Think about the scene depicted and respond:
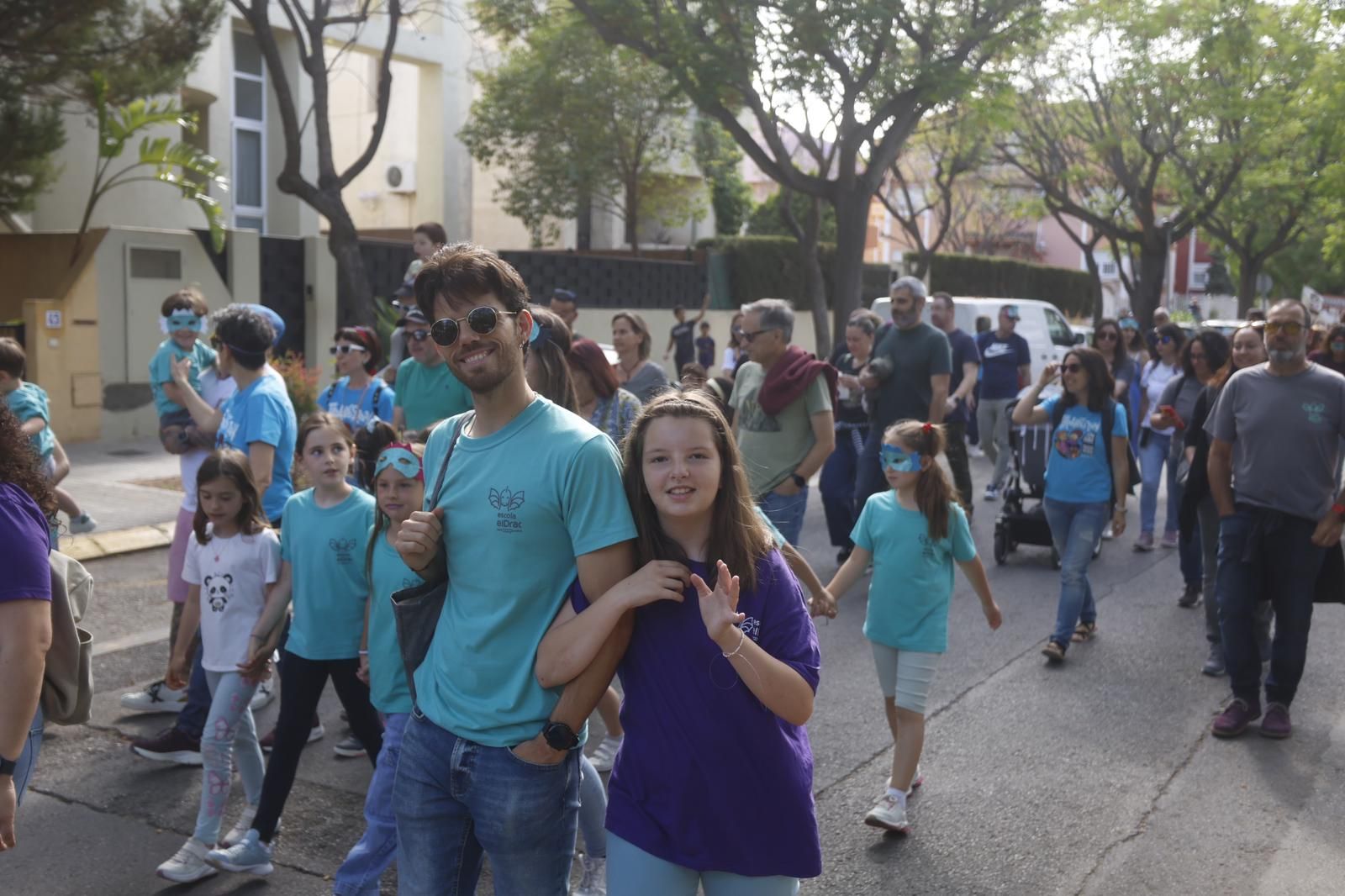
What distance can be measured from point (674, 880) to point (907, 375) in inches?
264

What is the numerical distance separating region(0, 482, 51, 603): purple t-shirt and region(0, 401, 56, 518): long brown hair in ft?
0.11

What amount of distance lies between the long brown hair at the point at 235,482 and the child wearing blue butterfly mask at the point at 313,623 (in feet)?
0.58

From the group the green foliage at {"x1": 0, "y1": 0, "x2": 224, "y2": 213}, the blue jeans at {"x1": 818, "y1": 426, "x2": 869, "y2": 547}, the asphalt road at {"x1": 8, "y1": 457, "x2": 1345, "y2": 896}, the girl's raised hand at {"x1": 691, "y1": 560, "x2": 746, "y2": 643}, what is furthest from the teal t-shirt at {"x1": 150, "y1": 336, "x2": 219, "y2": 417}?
the green foliage at {"x1": 0, "y1": 0, "x2": 224, "y2": 213}

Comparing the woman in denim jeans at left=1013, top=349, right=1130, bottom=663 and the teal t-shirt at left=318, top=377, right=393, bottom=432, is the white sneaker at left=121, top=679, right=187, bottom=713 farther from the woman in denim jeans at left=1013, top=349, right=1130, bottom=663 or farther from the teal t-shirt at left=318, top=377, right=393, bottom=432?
the woman in denim jeans at left=1013, top=349, right=1130, bottom=663

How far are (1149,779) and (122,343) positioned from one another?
13683 millimetres

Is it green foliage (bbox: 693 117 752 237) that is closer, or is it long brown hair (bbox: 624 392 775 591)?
long brown hair (bbox: 624 392 775 591)

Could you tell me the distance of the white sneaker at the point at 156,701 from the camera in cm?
612

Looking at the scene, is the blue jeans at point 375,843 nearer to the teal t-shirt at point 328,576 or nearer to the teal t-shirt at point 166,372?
the teal t-shirt at point 328,576

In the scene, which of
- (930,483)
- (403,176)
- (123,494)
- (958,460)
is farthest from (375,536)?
(403,176)

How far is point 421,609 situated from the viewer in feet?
9.49

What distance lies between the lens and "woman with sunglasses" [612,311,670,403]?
686cm

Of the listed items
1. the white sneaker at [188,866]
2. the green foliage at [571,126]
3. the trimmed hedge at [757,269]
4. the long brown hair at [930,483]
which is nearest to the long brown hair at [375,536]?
the white sneaker at [188,866]

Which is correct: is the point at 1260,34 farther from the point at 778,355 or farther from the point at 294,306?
the point at 778,355

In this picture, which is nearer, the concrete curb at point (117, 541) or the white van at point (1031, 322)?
the concrete curb at point (117, 541)
